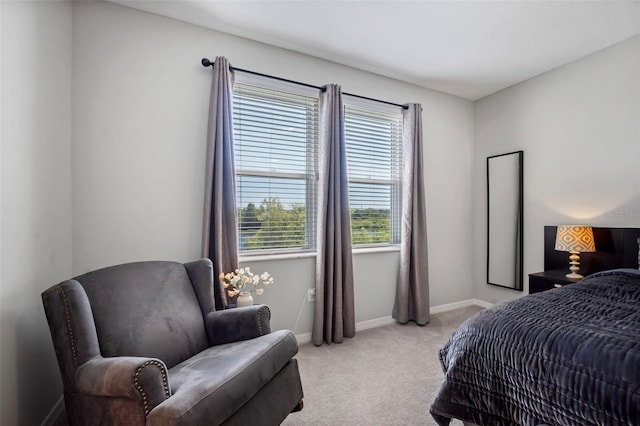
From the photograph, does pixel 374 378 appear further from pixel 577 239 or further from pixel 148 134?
pixel 148 134

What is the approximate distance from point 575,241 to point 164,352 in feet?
10.3

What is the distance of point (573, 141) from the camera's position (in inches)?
115

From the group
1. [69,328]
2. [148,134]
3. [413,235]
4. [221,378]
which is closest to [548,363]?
[221,378]

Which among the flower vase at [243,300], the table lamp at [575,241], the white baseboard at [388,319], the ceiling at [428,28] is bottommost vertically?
the white baseboard at [388,319]

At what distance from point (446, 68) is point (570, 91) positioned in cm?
119

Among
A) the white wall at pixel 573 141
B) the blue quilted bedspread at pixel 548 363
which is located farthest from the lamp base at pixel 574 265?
the blue quilted bedspread at pixel 548 363

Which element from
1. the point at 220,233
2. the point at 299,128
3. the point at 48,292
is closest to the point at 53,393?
the point at 48,292

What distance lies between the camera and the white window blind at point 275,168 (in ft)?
8.59

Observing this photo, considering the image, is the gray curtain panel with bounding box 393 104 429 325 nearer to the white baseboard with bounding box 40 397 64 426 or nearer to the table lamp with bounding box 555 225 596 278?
the table lamp with bounding box 555 225 596 278

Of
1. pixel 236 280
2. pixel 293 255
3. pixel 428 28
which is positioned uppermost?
pixel 428 28

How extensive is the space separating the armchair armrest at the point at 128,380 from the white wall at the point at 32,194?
44 cm

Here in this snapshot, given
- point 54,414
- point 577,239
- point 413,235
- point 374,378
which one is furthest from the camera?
point 413,235

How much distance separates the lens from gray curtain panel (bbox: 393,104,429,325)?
10.5 feet

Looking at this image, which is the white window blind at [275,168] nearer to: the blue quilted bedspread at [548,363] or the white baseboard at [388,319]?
the white baseboard at [388,319]
